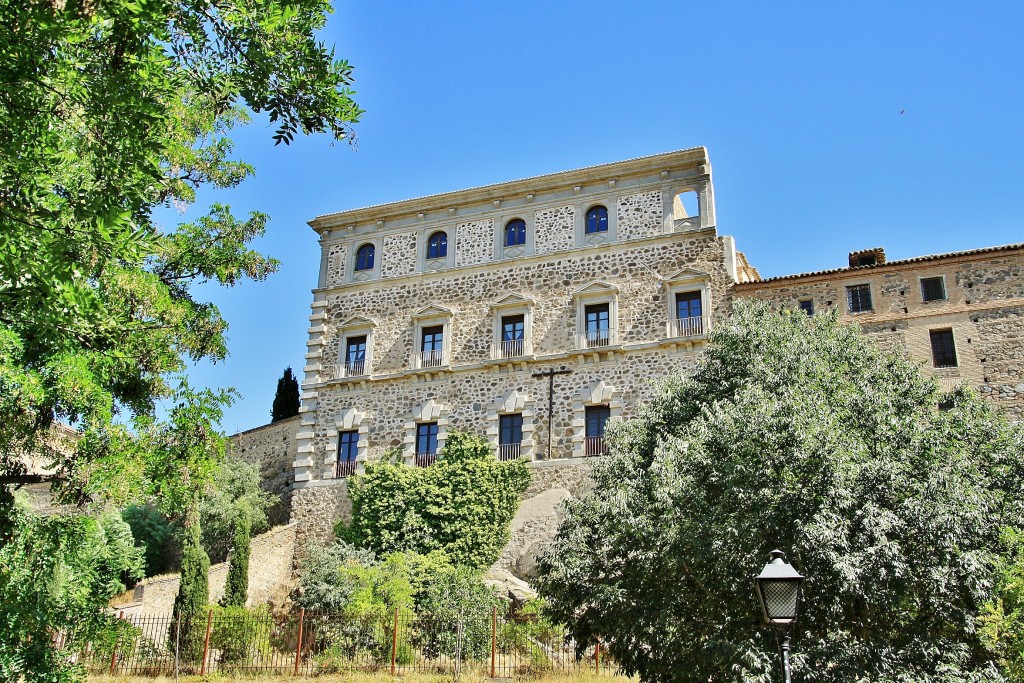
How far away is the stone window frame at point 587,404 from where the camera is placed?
79.8 feet

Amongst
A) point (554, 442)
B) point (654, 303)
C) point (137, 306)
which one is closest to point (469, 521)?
point (554, 442)

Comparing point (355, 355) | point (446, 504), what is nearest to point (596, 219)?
point (355, 355)

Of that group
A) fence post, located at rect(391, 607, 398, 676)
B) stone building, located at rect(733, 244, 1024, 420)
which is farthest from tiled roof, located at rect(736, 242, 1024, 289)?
fence post, located at rect(391, 607, 398, 676)

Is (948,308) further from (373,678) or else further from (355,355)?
(355,355)

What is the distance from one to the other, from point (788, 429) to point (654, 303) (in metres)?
13.3

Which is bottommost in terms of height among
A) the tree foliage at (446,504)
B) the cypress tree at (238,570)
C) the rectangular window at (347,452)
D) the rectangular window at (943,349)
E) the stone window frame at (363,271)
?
the cypress tree at (238,570)

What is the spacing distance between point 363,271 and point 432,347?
158 inches

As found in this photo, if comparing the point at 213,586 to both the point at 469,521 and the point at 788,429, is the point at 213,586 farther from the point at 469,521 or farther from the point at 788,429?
the point at 788,429

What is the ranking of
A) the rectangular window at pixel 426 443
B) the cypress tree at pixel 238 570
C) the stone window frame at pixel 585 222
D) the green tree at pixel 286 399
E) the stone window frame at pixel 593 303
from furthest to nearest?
1. the green tree at pixel 286 399
2. the stone window frame at pixel 585 222
3. the rectangular window at pixel 426 443
4. the stone window frame at pixel 593 303
5. the cypress tree at pixel 238 570

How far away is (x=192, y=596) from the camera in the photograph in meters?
20.3

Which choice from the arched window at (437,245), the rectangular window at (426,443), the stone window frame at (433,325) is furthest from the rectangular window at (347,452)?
the arched window at (437,245)

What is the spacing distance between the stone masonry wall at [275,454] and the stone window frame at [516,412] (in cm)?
832

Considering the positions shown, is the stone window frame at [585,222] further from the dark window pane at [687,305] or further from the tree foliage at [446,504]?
the tree foliage at [446,504]

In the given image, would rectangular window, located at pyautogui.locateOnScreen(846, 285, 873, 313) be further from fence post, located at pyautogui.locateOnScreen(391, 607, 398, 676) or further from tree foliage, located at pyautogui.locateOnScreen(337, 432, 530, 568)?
fence post, located at pyautogui.locateOnScreen(391, 607, 398, 676)
